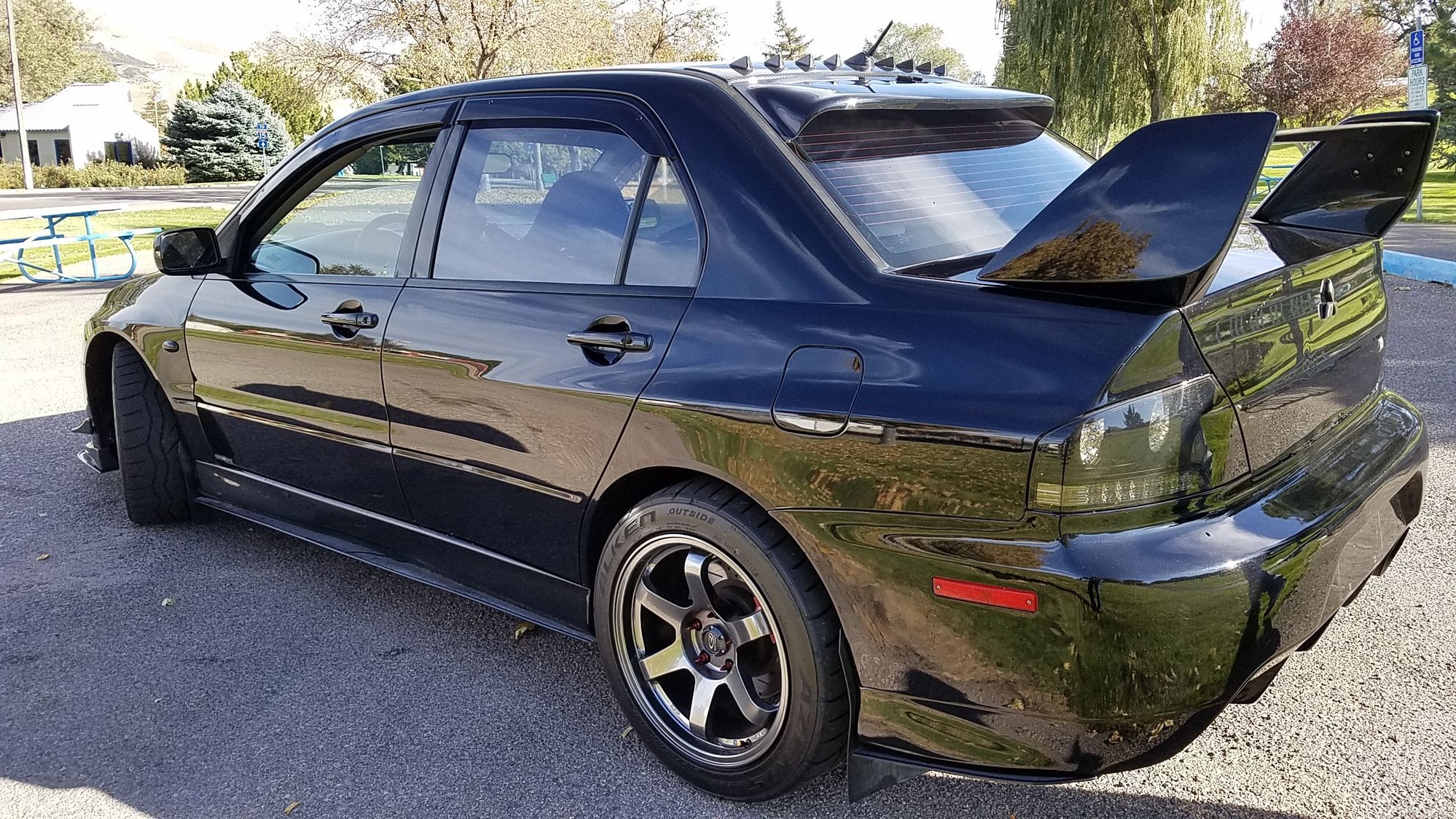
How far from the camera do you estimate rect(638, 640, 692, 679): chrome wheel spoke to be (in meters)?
2.64

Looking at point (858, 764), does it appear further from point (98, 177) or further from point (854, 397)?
point (98, 177)

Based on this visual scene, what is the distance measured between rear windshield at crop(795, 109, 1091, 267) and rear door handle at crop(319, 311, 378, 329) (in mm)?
1434

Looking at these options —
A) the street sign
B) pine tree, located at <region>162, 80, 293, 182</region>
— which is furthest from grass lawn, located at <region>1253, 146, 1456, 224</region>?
pine tree, located at <region>162, 80, 293, 182</region>

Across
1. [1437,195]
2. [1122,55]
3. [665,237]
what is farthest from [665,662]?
[1437,195]

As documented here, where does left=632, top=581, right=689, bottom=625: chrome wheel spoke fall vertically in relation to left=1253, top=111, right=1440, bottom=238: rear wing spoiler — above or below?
below

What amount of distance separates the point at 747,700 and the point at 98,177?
48.6 m

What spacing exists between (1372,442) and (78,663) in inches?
147

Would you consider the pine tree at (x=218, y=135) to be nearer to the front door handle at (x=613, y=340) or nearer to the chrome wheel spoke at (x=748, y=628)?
the front door handle at (x=613, y=340)

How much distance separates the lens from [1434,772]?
2484 millimetres

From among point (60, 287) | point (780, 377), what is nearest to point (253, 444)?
point (780, 377)

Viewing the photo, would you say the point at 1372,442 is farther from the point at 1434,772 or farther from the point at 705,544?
the point at 705,544

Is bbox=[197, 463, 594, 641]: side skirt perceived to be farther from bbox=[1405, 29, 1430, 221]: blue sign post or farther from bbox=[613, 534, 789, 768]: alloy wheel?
bbox=[1405, 29, 1430, 221]: blue sign post

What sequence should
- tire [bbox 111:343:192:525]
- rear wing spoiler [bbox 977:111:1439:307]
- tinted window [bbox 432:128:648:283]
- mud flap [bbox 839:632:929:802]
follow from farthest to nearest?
tire [bbox 111:343:192:525] → tinted window [bbox 432:128:648:283] → mud flap [bbox 839:632:929:802] → rear wing spoiler [bbox 977:111:1439:307]

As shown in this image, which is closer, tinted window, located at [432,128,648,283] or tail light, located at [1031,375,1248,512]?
tail light, located at [1031,375,1248,512]
